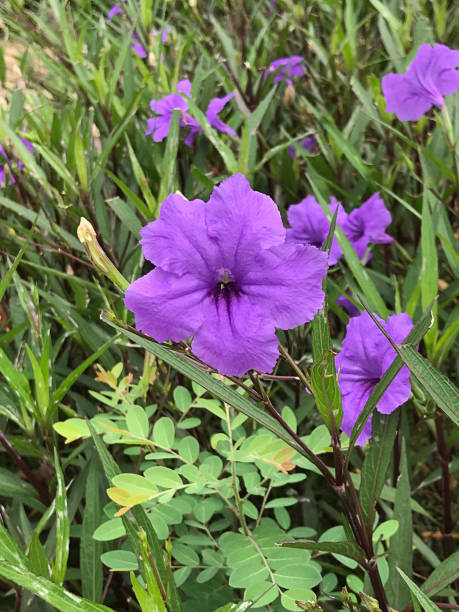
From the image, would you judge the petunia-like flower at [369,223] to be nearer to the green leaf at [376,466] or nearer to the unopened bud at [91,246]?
the green leaf at [376,466]

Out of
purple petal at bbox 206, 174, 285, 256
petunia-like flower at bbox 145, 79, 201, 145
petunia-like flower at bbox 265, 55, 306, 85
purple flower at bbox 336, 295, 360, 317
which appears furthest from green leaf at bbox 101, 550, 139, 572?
petunia-like flower at bbox 265, 55, 306, 85

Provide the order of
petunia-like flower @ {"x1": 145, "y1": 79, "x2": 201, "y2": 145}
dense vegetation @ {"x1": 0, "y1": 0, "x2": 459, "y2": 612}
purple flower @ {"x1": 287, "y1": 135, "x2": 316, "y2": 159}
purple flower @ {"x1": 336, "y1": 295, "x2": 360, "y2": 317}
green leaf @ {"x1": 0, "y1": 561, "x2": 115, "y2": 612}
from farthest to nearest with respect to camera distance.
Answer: purple flower @ {"x1": 287, "y1": 135, "x2": 316, "y2": 159} < petunia-like flower @ {"x1": 145, "y1": 79, "x2": 201, "y2": 145} < purple flower @ {"x1": 336, "y1": 295, "x2": 360, "y2": 317} < dense vegetation @ {"x1": 0, "y1": 0, "x2": 459, "y2": 612} < green leaf @ {"x1": 0, "y1": 561, "x2": 115, "y2": 612}

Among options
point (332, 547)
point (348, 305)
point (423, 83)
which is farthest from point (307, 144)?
point (332, 547)

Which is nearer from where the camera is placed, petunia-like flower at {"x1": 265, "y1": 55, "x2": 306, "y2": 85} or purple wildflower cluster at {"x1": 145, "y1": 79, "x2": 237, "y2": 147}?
purple wildflower cluster at {"x1": 145, "y1": 79, "x2": 237, "y2": 147}

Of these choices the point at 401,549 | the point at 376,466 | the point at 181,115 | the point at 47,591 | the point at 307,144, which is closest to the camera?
the point at 47,591

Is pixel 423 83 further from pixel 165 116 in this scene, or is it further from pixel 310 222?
pixel 165 116

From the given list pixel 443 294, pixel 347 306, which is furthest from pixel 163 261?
pixel 443 294

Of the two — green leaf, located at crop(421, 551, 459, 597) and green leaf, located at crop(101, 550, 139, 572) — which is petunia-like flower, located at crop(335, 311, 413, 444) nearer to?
green leaf, located at crop(421, 551, 459, 597)

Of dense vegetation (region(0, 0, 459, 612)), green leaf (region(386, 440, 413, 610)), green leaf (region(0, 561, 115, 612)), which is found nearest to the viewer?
green leaf (region(0, 561, 115, 612))

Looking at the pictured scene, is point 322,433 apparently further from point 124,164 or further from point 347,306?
point 124,164
